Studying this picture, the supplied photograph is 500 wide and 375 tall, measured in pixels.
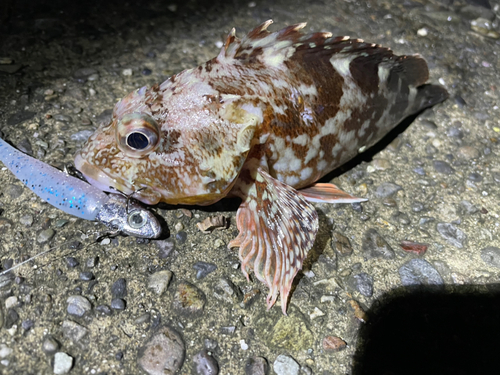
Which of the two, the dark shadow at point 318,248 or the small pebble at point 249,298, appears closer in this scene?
the small pebble at point 249,298

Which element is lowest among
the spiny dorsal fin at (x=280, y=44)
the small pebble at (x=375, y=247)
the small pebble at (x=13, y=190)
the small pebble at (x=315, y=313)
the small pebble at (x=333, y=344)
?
the small pebble at (x=333, y=344)

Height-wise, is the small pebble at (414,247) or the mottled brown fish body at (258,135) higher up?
the mottled brown fish body at (258,135)

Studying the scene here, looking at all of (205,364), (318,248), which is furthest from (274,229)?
(205,364)

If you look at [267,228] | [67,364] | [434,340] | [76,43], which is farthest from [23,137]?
[434,340]

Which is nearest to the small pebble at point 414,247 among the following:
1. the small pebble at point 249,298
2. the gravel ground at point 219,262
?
the gravel ground at point 219,262

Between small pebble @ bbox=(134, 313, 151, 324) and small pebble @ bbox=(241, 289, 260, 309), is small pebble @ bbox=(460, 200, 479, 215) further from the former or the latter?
small pebble @ bbox=(134, 313, 151, 324)

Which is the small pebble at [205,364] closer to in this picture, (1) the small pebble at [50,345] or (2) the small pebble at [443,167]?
(1) the small pebble at [50,345]

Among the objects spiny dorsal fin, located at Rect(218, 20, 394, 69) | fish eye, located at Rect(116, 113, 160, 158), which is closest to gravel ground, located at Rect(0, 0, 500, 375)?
fish eye, located at Rect(116, 113, 160, 158)

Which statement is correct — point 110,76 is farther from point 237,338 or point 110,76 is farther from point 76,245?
point 237,338

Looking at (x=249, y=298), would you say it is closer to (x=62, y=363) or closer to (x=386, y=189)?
(x=62, y=363)
